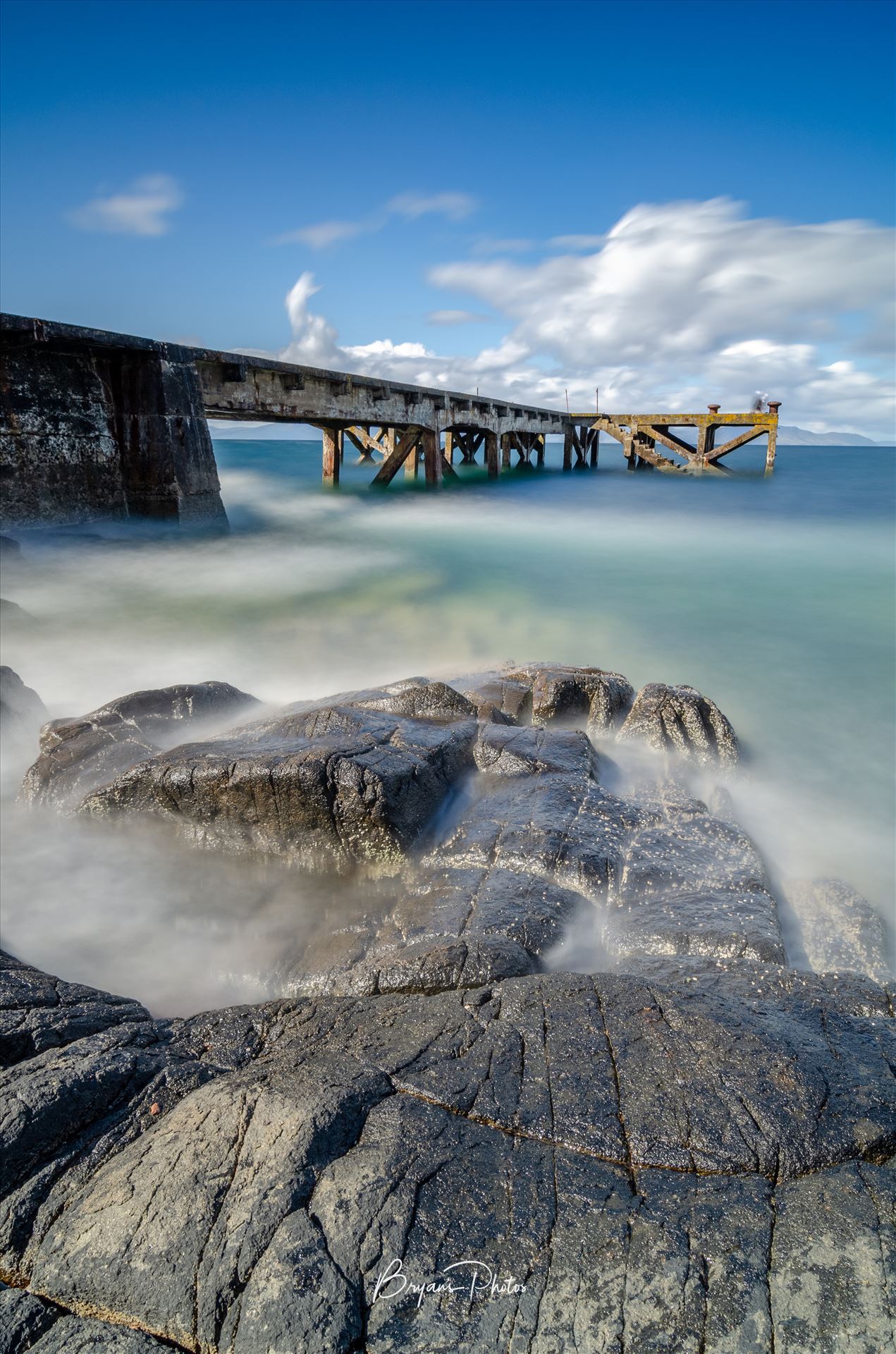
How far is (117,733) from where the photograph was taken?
4863mm

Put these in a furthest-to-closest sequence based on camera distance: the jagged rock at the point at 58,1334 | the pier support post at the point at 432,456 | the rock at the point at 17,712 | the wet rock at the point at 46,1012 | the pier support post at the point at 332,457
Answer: the pier support post at the point at 332,457, the pier support post at the point at 432,456, the rock at the point at 17,712, the wet rock at the point at 46,1012, the jagged rock at the point at 58,1334

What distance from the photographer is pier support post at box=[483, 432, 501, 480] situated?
96.0 feet

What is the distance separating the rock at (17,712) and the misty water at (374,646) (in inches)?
12.9

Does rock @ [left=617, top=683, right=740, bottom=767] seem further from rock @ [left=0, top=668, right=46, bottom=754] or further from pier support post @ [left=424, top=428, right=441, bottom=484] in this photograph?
pier support post @ [left=424, top=428, right=441, bottom=484]

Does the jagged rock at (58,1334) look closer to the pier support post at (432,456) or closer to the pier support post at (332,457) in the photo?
the pier support post at (432,456)

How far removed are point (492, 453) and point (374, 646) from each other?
78.0 ft

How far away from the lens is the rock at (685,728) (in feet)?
18.2

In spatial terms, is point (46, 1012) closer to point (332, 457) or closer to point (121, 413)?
point (121, 413)

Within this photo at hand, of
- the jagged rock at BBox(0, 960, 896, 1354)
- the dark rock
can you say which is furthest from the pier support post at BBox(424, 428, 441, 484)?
the dark rock

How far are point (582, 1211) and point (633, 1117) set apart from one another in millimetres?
304

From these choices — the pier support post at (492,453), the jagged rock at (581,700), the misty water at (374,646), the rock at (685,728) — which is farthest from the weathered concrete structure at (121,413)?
the pier support post at (492,453)

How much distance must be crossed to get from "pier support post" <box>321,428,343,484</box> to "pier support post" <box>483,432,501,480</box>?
22.6ft

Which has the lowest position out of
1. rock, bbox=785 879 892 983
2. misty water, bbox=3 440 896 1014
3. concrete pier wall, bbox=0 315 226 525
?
rock, bbox=785 879 892 983

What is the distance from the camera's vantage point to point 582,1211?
5.12 feet
